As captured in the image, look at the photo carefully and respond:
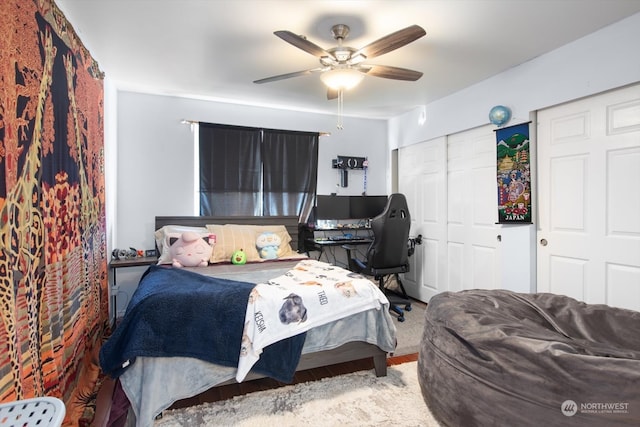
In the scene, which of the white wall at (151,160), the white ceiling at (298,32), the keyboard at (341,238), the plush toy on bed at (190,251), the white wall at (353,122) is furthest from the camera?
the keyboard at (341,238)

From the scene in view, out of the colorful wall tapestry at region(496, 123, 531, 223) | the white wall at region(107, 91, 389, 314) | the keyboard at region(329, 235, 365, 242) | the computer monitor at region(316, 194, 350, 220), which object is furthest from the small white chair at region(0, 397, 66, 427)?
the computer monitor at region(316, 194, 350, 220)

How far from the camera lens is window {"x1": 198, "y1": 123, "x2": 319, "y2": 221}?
3.96 meters

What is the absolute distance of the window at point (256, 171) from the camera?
3965mm

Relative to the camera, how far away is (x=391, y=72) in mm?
2447

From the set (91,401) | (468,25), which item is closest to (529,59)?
(468,25)

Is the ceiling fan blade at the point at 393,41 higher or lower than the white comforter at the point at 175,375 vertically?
higher

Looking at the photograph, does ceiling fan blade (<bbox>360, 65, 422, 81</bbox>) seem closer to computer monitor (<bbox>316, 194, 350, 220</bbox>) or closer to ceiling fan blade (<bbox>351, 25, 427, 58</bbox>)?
ceiling fan blade (<bbox>351, 25, 427, 58</bbox>)

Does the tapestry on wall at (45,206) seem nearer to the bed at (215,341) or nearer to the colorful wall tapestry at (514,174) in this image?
the bed at (215,341)

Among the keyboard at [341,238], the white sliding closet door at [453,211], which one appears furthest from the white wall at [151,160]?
the white sliding closet door at [453,211]

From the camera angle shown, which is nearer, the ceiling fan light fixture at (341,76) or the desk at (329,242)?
the ceiling fan light fixture at (341,76)

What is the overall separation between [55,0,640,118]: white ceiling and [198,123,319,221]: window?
0.72 meters

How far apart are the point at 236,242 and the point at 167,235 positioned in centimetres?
66

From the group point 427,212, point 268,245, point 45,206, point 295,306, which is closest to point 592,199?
point 427,212

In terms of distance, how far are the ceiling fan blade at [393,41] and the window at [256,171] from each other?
2203 millimetres
